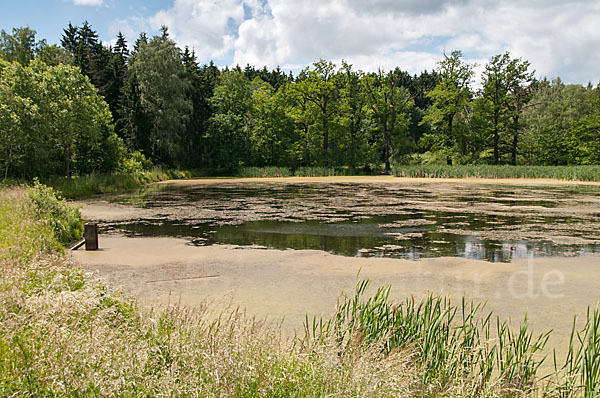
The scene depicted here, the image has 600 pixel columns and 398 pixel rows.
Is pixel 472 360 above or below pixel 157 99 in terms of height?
below

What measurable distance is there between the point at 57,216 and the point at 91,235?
5.29 feet

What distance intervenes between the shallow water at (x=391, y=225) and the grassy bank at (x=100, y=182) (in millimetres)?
3768

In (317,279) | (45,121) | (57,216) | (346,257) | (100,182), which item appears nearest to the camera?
(317,279)

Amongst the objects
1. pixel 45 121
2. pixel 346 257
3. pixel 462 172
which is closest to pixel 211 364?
pixel 346 257

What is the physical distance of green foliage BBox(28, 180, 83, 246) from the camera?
29.7 feet

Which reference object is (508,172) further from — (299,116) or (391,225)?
(391,225)

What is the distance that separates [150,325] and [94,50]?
51.6 m

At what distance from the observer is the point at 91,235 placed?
8773mm

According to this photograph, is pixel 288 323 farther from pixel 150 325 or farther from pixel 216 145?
pixel 216 145

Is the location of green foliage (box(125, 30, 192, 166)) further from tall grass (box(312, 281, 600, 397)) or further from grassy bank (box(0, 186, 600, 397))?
tall grass (box(312, 281, 600, 397))

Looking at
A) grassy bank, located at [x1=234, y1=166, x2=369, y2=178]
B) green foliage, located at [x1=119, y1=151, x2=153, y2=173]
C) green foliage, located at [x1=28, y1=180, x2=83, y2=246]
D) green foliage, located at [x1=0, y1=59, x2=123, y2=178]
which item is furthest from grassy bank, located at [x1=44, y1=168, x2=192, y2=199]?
green foliage, located at [x1=28, y1=180, x2=83, y2=246]

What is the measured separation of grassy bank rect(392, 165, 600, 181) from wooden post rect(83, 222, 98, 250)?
100 feet

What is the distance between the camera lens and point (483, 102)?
42.3 meters

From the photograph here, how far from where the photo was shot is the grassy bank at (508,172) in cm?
2916
